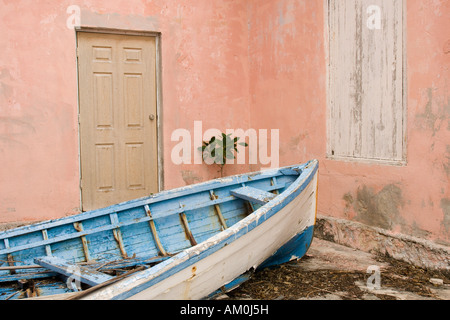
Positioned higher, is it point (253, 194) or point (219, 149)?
point (219, 149)

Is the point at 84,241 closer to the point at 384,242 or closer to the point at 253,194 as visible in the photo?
the point at 253,194

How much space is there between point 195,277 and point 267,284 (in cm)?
113

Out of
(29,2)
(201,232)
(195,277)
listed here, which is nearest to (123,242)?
(201,232)

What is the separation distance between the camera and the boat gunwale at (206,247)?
9.26 ft

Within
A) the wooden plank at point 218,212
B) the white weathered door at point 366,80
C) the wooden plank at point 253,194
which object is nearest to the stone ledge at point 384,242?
the white weathered door at point 366,80

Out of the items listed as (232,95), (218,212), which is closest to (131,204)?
(218,212)

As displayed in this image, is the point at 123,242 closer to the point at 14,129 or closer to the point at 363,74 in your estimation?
the point at 14,129

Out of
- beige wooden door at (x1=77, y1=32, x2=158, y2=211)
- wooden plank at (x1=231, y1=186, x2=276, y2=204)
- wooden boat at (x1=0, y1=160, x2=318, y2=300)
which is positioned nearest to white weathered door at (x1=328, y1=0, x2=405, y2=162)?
wooden boat at (x1=0, y1=160, x2=318, y2=300)

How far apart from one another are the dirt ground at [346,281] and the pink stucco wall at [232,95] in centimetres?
39

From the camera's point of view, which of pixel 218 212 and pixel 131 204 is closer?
pixel 131 204

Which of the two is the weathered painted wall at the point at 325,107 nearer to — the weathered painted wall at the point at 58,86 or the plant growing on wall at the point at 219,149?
the plant growing on wall at the point at 219,149

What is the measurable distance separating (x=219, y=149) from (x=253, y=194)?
2.52 m

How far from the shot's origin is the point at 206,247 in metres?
3.24

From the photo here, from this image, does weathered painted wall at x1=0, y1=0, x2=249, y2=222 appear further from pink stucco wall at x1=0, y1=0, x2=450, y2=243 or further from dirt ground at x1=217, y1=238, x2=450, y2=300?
Result: dirt ground at x1=217, y1=238, x2=450, y2=300
